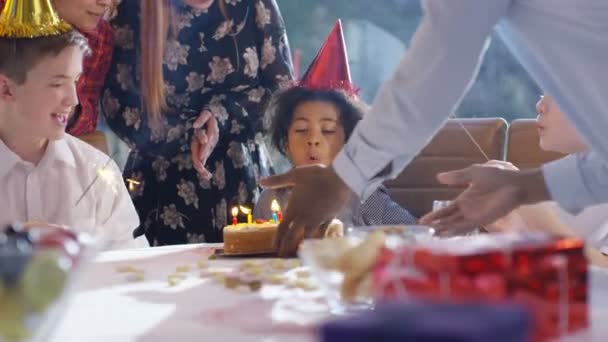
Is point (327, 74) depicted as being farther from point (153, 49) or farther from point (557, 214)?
point (557, 214)

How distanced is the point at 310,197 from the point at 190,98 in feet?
3.87

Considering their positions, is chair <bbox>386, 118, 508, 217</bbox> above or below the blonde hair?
below

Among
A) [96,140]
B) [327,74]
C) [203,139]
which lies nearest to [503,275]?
[203,139]

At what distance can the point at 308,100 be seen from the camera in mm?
2859

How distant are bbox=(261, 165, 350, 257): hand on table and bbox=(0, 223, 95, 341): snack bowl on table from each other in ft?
2.12

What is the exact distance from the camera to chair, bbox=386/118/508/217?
2.86 metres

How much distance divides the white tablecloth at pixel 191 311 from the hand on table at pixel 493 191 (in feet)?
0.50

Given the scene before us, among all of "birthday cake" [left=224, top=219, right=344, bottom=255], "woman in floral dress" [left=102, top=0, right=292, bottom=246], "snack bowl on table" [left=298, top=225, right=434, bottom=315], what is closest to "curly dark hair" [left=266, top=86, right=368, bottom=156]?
"woman in floral dress" [left=102, top=0, right=292, bottom=246]

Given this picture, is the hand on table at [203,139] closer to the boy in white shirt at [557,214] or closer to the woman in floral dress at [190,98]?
the woman in floral dress at [190,98]

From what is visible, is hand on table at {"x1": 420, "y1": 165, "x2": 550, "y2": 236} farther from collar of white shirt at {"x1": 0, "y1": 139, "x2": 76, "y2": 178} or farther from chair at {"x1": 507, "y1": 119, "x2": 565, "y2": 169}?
chair at {"x1": 507, "y1": 119, "x2": 565, "y2": 169}

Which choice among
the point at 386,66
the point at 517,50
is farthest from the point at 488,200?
the point at 386,66

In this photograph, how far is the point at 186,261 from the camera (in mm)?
1594

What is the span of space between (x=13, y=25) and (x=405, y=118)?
1.28 meters

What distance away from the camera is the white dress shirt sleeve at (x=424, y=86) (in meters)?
1.30
